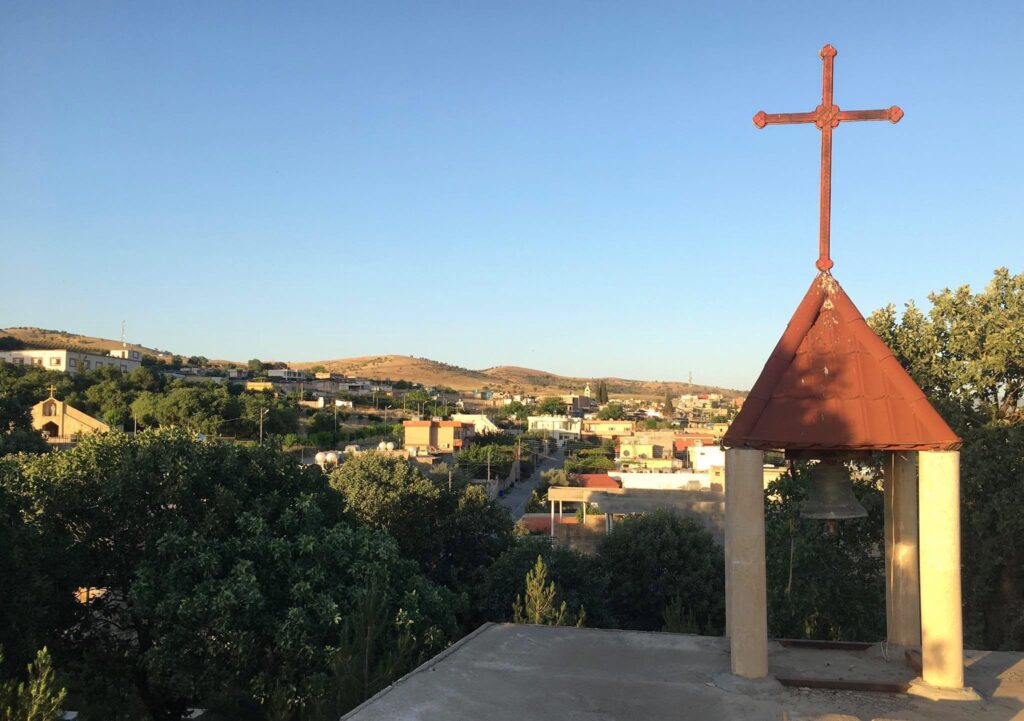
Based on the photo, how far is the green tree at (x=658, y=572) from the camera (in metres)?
23.1

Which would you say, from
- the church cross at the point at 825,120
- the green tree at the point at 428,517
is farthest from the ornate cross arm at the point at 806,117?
the green tree at the point at 428,517

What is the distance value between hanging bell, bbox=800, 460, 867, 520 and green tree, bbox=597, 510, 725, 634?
659 inches

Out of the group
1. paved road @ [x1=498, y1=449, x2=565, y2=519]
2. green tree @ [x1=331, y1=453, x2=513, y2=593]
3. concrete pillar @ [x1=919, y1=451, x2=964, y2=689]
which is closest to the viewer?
concrete pillar @ [x1=919, y1=451, x2=964, y2=689]

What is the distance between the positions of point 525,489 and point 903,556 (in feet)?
195

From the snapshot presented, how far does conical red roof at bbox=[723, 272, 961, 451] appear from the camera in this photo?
628 centimetres

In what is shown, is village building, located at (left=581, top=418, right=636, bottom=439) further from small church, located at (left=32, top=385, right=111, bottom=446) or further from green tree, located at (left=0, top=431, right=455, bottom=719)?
green tree, located at (left=0, top=431, right=455, bottom=719)

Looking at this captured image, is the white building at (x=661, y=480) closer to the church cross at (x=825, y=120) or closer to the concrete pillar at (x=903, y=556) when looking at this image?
the concrete pillar at (x=903, y=556)

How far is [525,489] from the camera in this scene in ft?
217

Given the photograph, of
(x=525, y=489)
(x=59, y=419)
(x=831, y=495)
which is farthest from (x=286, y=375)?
(x=831, y=495)

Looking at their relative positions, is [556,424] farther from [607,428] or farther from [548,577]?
[548,577]

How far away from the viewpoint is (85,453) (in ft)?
47.5

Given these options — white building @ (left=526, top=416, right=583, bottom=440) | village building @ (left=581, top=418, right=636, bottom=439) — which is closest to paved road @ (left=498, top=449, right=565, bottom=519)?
village building @ (left=581, top=418, right=636, bottom=439)

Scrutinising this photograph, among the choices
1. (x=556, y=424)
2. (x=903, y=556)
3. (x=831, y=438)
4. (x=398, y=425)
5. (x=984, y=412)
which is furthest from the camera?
(x=556, y=424)

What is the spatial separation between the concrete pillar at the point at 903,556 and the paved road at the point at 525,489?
1288 inches
